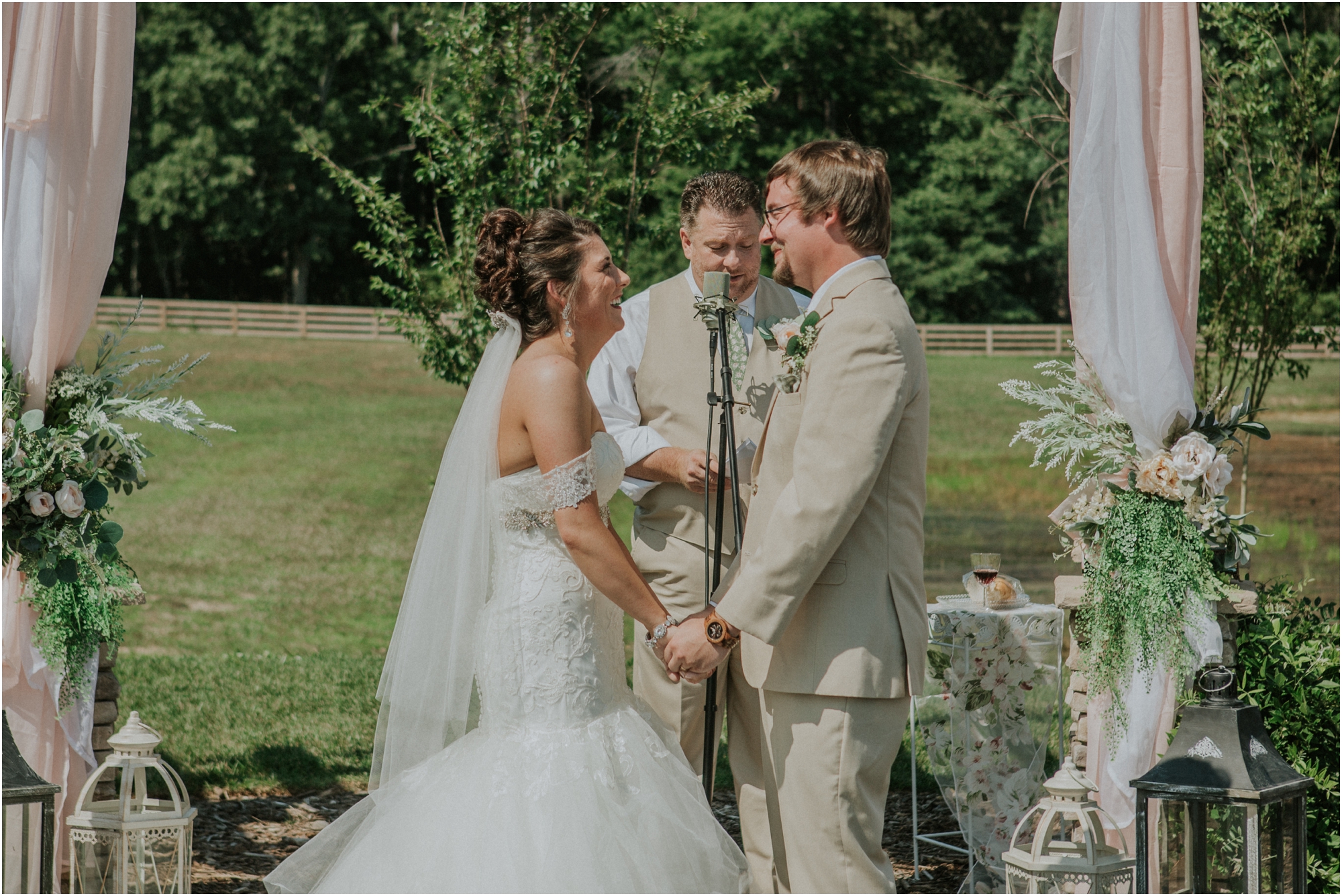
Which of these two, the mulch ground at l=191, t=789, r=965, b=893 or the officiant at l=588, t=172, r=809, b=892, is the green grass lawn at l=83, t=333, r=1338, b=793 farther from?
the officiant at l=588, t=172, r=809, b=892

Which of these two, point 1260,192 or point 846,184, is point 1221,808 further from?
point 1260,192

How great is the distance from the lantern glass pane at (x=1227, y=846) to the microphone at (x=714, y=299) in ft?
5.53

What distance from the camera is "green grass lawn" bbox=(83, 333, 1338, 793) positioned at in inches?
257

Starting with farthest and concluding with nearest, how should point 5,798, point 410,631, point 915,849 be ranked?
point 915,849 < point 410,631 < point 5,798

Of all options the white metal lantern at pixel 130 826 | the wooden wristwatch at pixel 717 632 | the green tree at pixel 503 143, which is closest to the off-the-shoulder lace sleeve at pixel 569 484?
the wooden wristwatch at pixel 717 632

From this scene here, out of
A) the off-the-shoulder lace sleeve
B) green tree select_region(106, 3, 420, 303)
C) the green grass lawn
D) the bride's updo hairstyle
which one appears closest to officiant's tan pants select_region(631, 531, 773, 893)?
the off-the-shoulder lace sleeve

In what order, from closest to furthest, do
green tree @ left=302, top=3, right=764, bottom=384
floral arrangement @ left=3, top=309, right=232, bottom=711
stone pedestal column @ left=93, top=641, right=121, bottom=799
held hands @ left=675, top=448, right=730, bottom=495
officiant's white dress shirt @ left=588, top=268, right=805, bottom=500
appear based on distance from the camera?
1. floral arrangement @ left=3, top=309, right=232, bottom=711
2. held hands @ left=675, top=448, right=730, bottom=495
3. officiant's white dress shirt @ left=588, top=268, right=805, bottom=500
4. stone pedestal column @ left=93, top=641, right=121, bottom=799
5. green tree @ left=302, top=3, right=764, bottom=384

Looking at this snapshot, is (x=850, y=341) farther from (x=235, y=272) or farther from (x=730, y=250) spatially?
(x=235, y=272)

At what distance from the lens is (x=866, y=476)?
274cm

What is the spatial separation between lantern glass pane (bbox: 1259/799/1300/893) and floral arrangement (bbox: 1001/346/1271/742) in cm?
57

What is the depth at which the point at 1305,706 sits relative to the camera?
153 inches

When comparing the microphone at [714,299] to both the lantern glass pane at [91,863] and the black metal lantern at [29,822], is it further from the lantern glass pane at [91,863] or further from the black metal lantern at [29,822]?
the lantern glass pane at [91,863]

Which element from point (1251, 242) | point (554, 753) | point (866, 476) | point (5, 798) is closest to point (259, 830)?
point (5, 798)

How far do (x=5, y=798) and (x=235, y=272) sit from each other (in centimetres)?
3426
